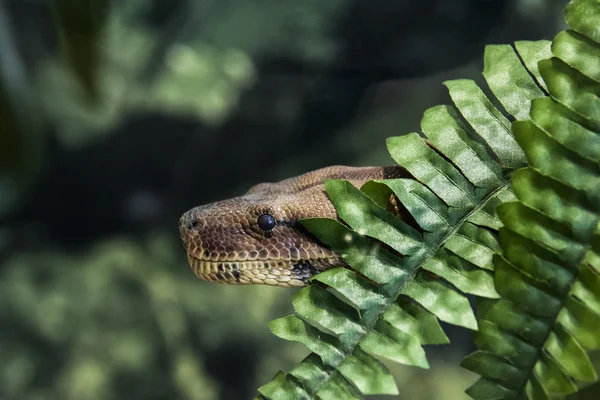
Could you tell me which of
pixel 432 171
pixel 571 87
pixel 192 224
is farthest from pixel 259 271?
pixel 571 87

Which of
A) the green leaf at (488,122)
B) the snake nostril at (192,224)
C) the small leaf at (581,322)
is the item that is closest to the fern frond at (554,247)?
the small leaf at (581,322)

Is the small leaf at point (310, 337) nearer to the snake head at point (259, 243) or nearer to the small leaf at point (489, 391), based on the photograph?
the small leaf at point (489, 391)

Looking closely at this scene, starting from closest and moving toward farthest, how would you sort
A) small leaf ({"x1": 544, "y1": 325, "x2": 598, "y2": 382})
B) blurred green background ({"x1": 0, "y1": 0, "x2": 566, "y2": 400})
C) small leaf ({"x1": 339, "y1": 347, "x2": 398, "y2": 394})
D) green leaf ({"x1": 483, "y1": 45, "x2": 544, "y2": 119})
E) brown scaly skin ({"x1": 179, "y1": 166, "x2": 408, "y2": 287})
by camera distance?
small leaf ({"x1": 544, "y1": 325, "x2": 598, "y2": 382})
small leaf ({"x1": 339, "y1": 347, "x2": 398, "y2": 394})
green leaf ({"x1": 483, "y1": 45, "x2": 544, "y2": 119})
brown scaly skin ({"x1": 179, "y1": 166, "x2": 408, "y2": 287})
blurred green background ({"x1": 0, "y1": 0, "x2": 566, "y2": 400})

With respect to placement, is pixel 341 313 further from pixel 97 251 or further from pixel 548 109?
→ pixel 97 251

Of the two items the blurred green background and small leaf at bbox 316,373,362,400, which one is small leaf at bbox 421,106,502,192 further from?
the blurred green background

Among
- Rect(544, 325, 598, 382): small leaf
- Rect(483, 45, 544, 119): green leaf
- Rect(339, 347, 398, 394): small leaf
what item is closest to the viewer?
Rect(544, 325, 598, 382): small leaf

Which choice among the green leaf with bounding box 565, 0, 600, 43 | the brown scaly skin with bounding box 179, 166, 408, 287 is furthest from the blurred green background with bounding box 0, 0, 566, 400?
the green leaf with bounding box 565, 0, 600, 43

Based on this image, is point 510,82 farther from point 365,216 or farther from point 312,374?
point 312,374

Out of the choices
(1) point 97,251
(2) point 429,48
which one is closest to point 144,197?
(1) point 97,251
